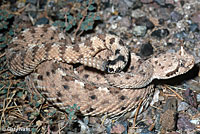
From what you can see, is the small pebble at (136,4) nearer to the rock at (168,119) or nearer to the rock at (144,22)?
the rock at (144,22)

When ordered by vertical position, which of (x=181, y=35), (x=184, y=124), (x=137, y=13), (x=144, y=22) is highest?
(x=137, y=13)

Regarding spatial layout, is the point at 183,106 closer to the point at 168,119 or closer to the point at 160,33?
the point at 168,119

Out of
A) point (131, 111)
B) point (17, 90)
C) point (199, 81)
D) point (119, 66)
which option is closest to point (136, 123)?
point (131, 111)

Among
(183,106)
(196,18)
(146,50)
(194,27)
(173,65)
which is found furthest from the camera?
(196,18)

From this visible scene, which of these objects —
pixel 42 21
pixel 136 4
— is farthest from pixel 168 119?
pixel 42 21

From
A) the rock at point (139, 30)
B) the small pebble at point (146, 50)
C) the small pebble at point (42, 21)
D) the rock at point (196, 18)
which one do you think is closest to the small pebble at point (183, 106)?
the small pebble at point (146, 50)

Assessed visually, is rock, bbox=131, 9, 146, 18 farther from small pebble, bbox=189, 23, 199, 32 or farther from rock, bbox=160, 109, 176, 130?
rock, bbox=160, 109, 176, 130
